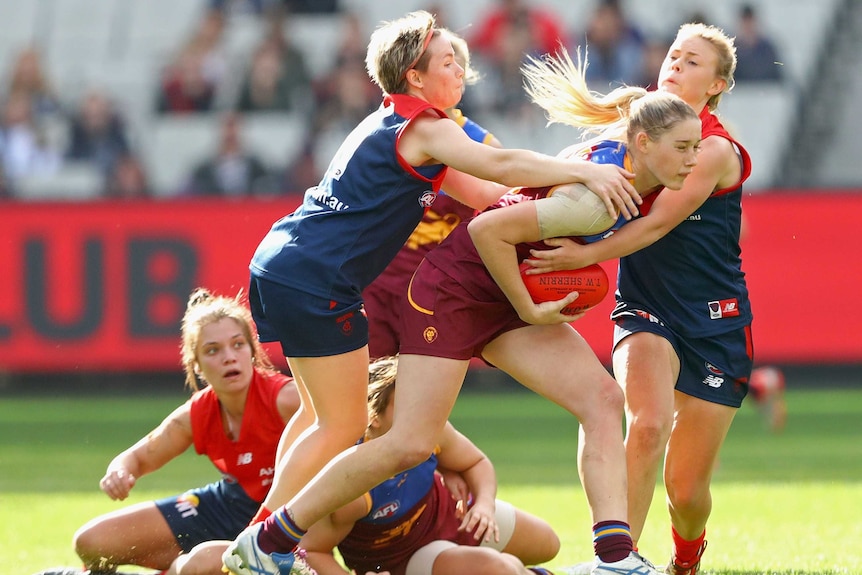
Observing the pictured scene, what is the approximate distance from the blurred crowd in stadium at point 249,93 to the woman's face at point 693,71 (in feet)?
33.2

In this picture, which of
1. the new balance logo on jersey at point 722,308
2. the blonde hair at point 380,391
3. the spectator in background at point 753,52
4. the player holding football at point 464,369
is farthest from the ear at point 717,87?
the spectator in background at point 753,52

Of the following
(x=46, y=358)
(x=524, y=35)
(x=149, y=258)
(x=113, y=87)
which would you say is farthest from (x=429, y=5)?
(x=46, y=358)

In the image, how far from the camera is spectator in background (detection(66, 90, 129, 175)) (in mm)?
16109

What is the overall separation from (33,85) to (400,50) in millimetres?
13231

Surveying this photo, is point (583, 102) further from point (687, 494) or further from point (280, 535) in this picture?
point (280, 535)

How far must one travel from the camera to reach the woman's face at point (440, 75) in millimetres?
4809

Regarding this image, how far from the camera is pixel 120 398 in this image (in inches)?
541

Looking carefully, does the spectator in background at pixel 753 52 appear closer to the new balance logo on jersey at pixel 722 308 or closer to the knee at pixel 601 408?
the new balance logo on jersey at pixel 722 308

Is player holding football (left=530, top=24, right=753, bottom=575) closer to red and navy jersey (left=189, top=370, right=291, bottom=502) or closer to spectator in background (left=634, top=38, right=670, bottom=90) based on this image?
red and navy jersey (left=189, top=370, right=291, bottom=502)

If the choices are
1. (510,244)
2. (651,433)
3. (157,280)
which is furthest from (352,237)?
(157,280)

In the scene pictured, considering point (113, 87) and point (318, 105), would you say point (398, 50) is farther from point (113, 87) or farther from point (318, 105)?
point (113, 87)

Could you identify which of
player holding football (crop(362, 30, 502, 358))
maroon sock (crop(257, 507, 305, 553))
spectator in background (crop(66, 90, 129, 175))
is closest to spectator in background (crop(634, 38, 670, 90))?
spectator in background (crop(66, 90, 129, 175))

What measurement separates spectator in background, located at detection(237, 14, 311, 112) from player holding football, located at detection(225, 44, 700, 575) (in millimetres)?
11878

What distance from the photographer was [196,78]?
55.1 ft
